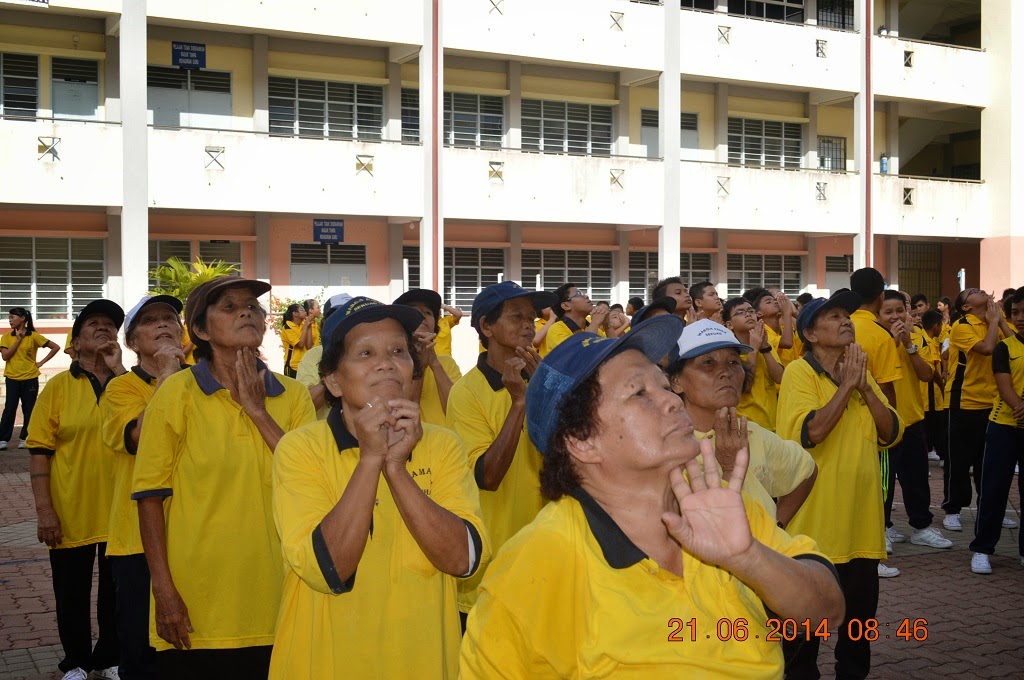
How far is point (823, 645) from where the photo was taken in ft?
20.9

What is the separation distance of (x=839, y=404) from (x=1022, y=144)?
27.7 meters

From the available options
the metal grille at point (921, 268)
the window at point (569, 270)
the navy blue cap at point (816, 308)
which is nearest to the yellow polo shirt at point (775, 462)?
the navy blue cap at point (816, 308)

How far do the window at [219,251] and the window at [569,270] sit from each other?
7.15 metres

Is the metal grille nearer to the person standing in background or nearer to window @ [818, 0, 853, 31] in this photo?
window @ [818, 0, 853, 31]

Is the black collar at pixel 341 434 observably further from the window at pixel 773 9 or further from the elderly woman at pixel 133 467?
the window at pixel 773 9

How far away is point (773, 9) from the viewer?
2914 centimetres

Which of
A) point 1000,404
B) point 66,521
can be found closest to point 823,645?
point 1000,404

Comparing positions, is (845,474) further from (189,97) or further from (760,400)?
(189,97)

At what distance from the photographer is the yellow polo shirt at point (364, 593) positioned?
2.98 metres

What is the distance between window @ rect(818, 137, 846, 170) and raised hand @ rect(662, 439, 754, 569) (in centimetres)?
2936

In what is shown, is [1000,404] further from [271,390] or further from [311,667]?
[311,667]

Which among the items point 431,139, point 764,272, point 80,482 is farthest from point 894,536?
point 764,272

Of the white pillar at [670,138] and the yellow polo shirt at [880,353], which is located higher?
the white pillar at [670,138]

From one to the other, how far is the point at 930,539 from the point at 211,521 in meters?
7.01
